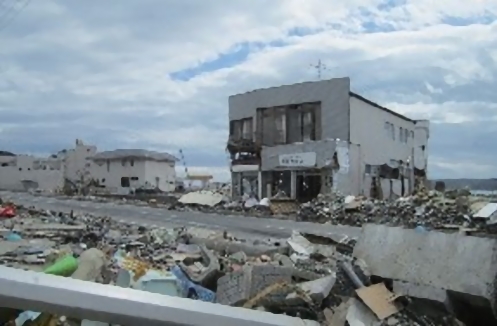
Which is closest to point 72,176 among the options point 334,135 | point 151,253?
point 334,135

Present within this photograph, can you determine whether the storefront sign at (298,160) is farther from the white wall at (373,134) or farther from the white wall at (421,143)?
the white wall at (421,143)

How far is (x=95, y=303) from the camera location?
2156 mm

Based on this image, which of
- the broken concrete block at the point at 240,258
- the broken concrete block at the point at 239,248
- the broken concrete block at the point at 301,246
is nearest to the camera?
the broken concrete block at the point at 240,258

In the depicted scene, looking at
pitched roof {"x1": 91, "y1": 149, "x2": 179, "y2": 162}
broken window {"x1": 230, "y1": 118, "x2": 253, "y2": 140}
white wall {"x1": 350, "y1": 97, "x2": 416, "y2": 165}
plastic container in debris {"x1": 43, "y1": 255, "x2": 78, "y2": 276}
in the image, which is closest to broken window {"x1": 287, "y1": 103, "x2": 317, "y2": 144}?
white wall {"x1": 350, "y1": 97, "x2": 416, "y2": 165}

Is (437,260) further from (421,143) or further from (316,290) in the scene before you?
(421,143)

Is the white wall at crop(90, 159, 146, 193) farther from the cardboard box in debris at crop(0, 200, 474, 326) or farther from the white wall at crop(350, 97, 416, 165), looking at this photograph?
the cardboard box in debris at crop(0, 200, 474, 326)

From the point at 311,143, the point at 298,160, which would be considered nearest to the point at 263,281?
the point at 311,143

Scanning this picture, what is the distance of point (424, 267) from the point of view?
17.3 feet

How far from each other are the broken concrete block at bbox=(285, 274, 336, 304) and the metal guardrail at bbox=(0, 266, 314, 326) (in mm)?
3123

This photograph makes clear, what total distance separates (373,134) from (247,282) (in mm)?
32172

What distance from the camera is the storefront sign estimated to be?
3192 centimetres

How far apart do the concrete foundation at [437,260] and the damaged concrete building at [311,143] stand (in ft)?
84.5

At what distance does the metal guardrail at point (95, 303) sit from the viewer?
6.94 feet

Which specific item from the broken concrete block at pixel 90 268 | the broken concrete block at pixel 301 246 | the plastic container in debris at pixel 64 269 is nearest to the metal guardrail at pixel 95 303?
the plastic container in debris at pixel 64 269
